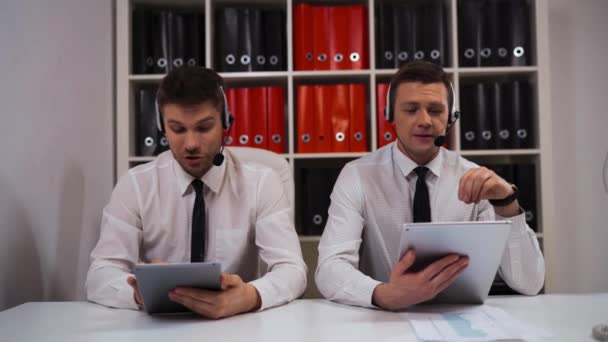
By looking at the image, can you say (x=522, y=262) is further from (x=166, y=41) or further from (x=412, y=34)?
(x=166, y=41)

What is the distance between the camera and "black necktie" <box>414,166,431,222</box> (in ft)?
4.88

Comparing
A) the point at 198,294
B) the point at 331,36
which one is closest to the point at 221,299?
the point at 198,294

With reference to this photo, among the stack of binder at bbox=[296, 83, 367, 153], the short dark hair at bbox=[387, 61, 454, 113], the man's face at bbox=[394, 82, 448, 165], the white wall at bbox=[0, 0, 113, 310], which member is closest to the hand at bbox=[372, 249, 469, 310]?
the man's face at bbox=[394, 82, 448, 165]

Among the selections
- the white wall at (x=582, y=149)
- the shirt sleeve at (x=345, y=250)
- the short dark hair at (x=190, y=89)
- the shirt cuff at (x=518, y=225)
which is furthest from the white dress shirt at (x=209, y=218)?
the white wall at (x=582, y=149)

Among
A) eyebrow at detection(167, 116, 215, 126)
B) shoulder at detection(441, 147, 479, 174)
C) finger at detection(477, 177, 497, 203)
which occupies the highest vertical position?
eyebrow at detection(167, 116, 215, 126)

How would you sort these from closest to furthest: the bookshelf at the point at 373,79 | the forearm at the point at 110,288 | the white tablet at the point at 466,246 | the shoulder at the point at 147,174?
the white tablet at the point at 466,246, the forearm at the point at 110,288, the shoulder at the point at 147,174, the bookshelf at the point at 373,79

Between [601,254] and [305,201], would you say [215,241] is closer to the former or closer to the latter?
[305,201]

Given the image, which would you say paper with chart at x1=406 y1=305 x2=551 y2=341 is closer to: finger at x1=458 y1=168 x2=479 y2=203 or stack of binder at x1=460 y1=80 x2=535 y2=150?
finger at x1=458 y1=168 x2=479 y2=203

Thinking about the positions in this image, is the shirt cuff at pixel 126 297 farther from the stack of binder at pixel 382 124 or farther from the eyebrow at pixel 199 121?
the stack of binder at pixel 382 124

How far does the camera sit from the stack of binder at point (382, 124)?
230cm

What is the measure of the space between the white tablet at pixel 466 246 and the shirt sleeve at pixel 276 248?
1.08 ft

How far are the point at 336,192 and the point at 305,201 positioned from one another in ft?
2.54

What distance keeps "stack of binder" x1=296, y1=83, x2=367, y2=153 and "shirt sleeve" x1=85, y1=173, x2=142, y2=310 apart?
942 mm

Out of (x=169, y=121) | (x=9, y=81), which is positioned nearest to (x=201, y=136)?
(x=169, y=121)
